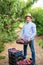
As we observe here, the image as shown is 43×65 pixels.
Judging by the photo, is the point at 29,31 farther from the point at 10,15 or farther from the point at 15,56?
the point at 10,15

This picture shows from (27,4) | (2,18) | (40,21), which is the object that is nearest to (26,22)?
(27,4)

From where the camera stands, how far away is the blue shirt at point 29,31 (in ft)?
18.6

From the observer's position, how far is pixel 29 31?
18.9ft

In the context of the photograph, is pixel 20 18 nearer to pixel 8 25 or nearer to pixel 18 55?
pixel 8 25

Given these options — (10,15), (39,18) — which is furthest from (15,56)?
(39,18)

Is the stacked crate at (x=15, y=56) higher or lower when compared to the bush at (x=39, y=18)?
lower

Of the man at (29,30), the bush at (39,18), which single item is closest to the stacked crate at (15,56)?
the man at (29,30)

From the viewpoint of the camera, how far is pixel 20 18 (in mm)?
5508

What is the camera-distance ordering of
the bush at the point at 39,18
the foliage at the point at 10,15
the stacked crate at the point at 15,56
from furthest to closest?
the bush at the point at 39,18 → the stacked crate at the point at 15,56 → the foliage at the point at 10,15

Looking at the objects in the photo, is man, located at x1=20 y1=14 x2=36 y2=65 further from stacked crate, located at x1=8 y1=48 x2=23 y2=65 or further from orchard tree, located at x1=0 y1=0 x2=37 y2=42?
stacked crate, located at x1=8 y1=48 x2=23 y2=65

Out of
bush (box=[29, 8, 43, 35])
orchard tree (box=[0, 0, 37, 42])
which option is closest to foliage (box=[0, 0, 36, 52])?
orchard tree (box=[0, 0, 37, 42])

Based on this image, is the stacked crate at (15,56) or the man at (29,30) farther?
the stacked crate at (15,56)

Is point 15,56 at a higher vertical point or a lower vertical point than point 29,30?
lower

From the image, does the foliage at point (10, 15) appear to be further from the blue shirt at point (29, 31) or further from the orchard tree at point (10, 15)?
the blue shirt at point (29, 31)
